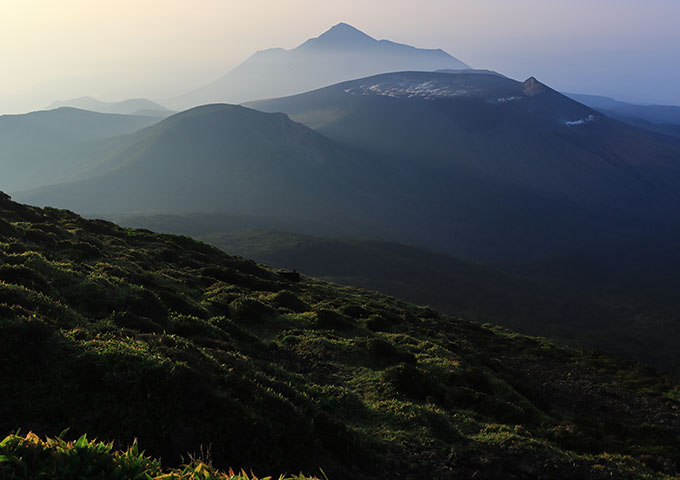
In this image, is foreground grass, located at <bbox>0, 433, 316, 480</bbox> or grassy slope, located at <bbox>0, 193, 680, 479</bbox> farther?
grassy slope, located at <bbox>0, 193, 680, 479</bbox>

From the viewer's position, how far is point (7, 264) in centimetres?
1535

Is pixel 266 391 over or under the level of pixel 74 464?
under

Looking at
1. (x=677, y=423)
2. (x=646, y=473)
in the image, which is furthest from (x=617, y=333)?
(x=646, y=473)

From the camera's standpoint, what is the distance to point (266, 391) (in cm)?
1127

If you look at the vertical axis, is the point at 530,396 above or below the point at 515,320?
above

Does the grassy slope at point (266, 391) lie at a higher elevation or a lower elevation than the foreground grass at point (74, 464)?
lower

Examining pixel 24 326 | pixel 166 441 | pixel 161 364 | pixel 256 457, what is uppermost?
pixel 24 326

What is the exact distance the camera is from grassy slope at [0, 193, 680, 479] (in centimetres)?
921

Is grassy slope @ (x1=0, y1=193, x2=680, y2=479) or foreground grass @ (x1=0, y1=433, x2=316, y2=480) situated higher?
foreground grass @ (x1=0, y1=433, x2=316, y2=480)

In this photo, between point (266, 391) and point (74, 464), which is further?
point (266, 391)

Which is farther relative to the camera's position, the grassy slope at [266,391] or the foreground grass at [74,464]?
the grassy slope at [266,391]

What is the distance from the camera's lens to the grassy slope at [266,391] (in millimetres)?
9208

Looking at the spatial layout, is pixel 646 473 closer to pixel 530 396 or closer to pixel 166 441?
pixel 530 396

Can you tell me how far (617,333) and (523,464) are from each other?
213 meters
